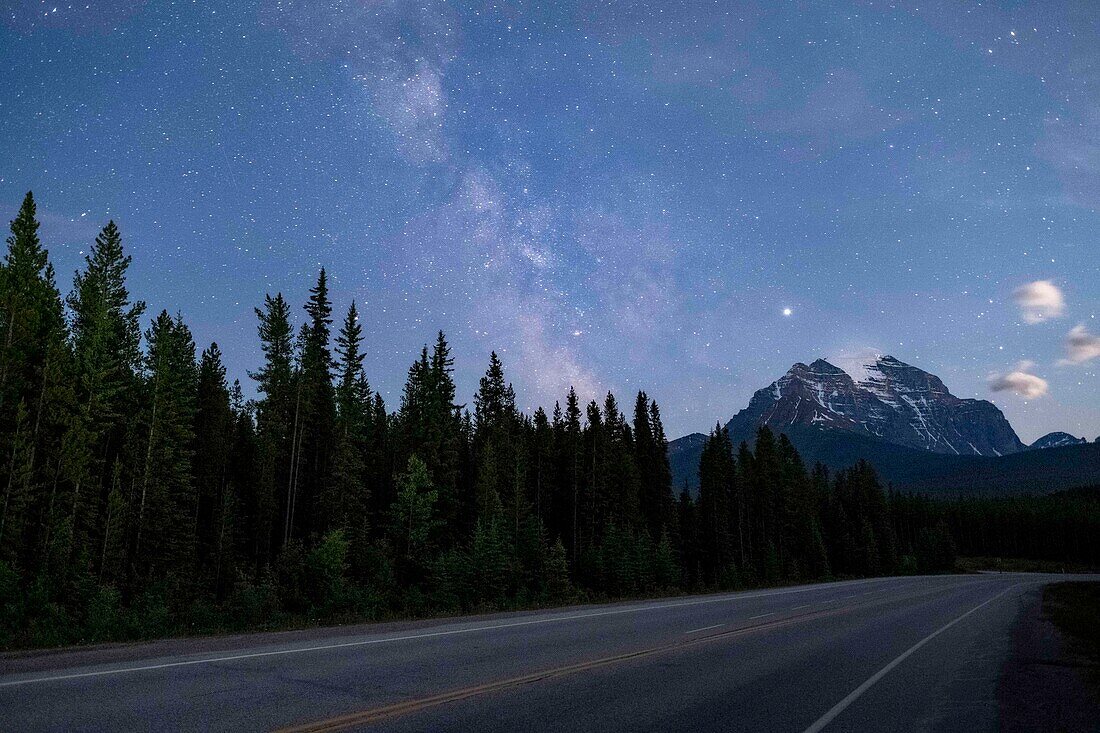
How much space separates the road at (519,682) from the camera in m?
6.59

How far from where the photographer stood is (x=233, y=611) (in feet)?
78.3

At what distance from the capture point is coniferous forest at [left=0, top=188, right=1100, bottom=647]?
27.0 meters

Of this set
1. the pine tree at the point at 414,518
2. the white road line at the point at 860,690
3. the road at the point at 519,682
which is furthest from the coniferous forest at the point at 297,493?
the white road line at the point at 860,690

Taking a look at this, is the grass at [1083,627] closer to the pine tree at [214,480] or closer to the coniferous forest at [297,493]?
the coniferous forest at [297,493]

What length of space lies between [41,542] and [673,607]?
28990 millimetres

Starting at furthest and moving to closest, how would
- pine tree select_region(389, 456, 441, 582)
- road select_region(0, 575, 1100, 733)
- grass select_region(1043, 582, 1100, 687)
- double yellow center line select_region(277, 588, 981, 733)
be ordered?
pine tree select_region(389, 456, 441, 582) → grass select_region(1043, 582, 1100, 687) → road select_region(0, 575, 1100, 733) → double yellow center line select_region(277, 588, 981, 733)

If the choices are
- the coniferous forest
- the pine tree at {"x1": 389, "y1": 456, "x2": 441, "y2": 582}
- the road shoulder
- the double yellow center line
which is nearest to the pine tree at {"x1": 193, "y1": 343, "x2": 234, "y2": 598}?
the coniferous forest

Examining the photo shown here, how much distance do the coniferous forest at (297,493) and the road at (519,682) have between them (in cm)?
636

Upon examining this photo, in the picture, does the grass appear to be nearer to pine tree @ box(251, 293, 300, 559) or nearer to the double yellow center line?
the double yellow center line

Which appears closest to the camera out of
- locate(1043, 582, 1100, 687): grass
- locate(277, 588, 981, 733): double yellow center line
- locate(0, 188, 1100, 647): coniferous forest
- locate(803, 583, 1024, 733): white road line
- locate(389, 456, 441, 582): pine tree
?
locate(277, 588, 981, 733): double yellow center line

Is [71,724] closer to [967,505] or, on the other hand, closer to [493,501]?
[493,501]

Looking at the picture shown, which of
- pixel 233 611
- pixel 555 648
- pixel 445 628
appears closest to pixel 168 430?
pixel 233 611

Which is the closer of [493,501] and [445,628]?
[445,628]

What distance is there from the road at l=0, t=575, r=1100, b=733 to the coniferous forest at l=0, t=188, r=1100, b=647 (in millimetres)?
6363
